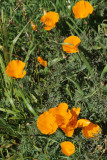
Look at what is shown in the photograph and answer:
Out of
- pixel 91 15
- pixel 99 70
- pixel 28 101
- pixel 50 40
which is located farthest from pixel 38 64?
pixel 91 15

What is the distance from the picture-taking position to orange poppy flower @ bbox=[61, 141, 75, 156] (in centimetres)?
190

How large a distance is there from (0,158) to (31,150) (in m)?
0.32

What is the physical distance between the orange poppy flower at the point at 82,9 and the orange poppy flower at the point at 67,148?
1335 millimetres

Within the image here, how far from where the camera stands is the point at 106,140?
6.42ft

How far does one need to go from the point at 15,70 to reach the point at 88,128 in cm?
89

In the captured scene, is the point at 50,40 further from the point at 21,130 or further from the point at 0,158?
the point at 0,158

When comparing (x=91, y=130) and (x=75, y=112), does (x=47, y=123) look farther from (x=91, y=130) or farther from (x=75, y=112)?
Result: (x=91, y=130)

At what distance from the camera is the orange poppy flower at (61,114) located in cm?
195

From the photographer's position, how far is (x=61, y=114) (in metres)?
2.02

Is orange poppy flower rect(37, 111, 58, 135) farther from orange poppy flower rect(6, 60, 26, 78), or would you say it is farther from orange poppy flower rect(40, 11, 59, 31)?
orange poppy flower rect(40, 11, 59, 31)

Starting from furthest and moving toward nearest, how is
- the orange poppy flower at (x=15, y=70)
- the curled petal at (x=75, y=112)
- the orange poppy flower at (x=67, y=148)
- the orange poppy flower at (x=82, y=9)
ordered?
1. the orange poppy flower at (x=82, y=9)
2. the orange poppy flower at (x=15, y=70)
3. the curled petal at (x=75, y=112)
4. the orange poppy flower at (x=67, y=148)

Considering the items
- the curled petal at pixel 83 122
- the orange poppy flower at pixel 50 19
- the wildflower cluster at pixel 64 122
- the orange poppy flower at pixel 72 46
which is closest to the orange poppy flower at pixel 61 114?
the wildflower cluster at pixel 64 122

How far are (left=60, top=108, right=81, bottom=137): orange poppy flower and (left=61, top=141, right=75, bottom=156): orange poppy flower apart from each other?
0.07 meters

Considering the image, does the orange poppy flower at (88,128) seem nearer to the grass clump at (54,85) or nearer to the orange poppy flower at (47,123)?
the grass clump at (54,85)
